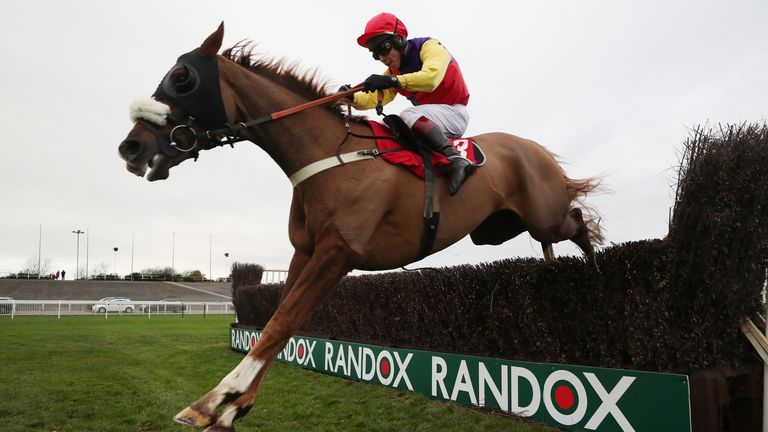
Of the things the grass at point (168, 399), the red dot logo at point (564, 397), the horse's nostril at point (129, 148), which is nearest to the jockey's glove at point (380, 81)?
the horse's nostril at point (129, 148)

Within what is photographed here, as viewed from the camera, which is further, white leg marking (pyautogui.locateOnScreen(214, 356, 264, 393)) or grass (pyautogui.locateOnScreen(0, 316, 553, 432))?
grass (pyautogui.locateOnScreen(0, 316, 553, 432))

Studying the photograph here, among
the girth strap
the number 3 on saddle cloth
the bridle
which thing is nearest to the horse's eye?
the bridle

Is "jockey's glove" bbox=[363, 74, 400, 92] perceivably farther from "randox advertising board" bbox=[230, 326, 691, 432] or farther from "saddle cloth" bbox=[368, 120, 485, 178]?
"randox advertising board" bbox=[230, 326, 691, 432]

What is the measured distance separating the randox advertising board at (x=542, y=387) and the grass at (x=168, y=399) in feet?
0.59

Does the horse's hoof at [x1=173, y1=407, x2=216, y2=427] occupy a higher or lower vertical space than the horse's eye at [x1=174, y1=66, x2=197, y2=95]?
lower

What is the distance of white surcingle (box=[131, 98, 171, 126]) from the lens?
2.72m

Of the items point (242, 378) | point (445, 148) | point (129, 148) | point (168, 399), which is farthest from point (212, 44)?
point (168, 399)

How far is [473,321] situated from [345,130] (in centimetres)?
340

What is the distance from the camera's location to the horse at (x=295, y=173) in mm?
2574

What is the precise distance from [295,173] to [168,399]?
4.32m

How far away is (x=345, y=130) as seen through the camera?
3.17 meters

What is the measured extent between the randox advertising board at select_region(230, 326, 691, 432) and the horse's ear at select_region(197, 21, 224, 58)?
3410 millimetres

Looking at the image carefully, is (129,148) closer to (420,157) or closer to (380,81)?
(380,81)

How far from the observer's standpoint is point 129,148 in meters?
2.67
